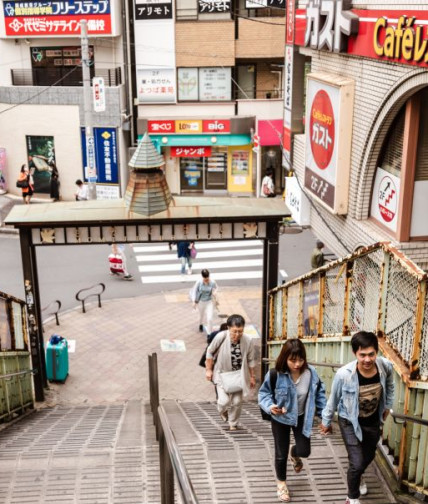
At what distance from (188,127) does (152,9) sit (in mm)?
4547

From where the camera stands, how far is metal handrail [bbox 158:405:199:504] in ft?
11.2

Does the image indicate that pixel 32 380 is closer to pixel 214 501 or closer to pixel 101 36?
pixel 214 501

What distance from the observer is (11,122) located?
26.0 metres

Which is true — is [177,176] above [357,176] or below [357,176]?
below

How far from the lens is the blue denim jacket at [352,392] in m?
5.21

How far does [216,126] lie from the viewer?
26.1 meters

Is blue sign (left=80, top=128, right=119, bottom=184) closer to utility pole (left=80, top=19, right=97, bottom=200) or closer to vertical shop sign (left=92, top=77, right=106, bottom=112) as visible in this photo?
vertical shop sign (left=92, top=77, right=106, bottom=112)

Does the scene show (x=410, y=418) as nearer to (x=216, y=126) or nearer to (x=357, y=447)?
(x=357, y=447)

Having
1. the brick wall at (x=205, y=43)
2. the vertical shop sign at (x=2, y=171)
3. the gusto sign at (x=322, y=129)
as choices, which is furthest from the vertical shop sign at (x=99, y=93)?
the gusto sign at (x=322, y=129)

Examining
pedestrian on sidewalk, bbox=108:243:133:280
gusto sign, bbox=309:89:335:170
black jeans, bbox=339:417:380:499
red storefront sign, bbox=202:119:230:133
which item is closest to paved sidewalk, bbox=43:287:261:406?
pedestrian on sidewalk, bbox=108:243:133:280

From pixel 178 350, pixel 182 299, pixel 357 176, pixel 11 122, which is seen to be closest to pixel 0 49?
pixel 11 122

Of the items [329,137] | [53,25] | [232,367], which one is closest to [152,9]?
[53,25]

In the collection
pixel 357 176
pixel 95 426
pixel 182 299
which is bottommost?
pixel 182 299

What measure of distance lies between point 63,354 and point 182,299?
513 cm
